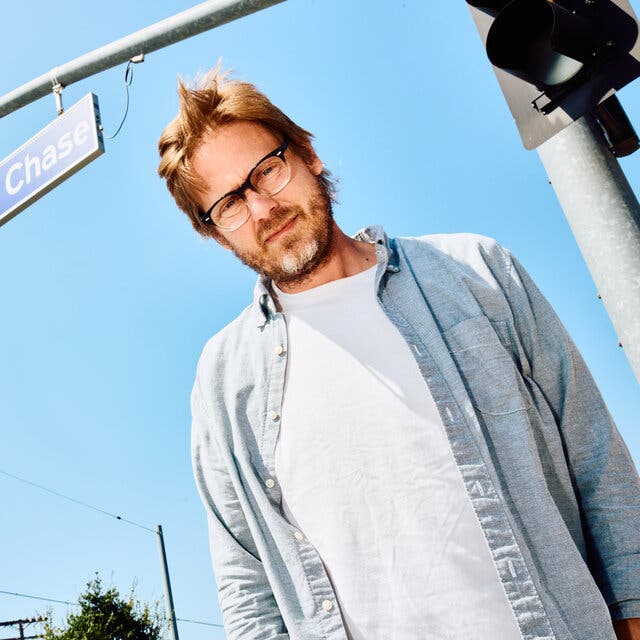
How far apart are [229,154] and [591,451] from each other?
5.11 ft

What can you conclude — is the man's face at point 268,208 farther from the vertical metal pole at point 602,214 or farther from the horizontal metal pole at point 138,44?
the horizontal metal pole at point 138,44

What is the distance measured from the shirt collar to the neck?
51mm

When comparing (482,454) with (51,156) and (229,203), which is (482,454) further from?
(51,156)

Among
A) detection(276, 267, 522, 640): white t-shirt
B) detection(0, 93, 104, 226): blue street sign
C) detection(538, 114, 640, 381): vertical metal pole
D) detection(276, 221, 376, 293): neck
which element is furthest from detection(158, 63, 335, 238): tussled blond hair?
detection(0, 93, 104, 226): blue street sign

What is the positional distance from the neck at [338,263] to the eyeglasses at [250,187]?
9.8 inches

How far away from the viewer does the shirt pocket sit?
1963mm

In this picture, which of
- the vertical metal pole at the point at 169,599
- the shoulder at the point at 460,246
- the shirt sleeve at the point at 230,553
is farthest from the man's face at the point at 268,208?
the vertical metal pole at the point at 169,599

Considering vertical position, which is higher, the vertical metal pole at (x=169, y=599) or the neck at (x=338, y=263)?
the vertical metal pole at (x=169, y=599)

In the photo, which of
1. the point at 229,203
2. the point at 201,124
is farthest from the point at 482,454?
the point at 201,124

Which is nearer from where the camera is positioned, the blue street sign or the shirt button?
the shirt button

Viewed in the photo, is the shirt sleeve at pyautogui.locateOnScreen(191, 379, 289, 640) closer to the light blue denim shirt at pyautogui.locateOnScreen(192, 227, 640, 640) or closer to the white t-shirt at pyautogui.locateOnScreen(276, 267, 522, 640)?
the light blue denim shirt at pyautogui.locateOnScreen(192, 227, 640, 640)

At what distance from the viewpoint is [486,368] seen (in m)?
2.01

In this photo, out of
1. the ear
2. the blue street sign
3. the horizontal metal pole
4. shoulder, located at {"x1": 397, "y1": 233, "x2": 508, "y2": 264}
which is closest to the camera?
shoulder, located at {"x1": 397, "y1": 233, "x2": 508, "y2": 264}

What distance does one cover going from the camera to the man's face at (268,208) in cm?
241
